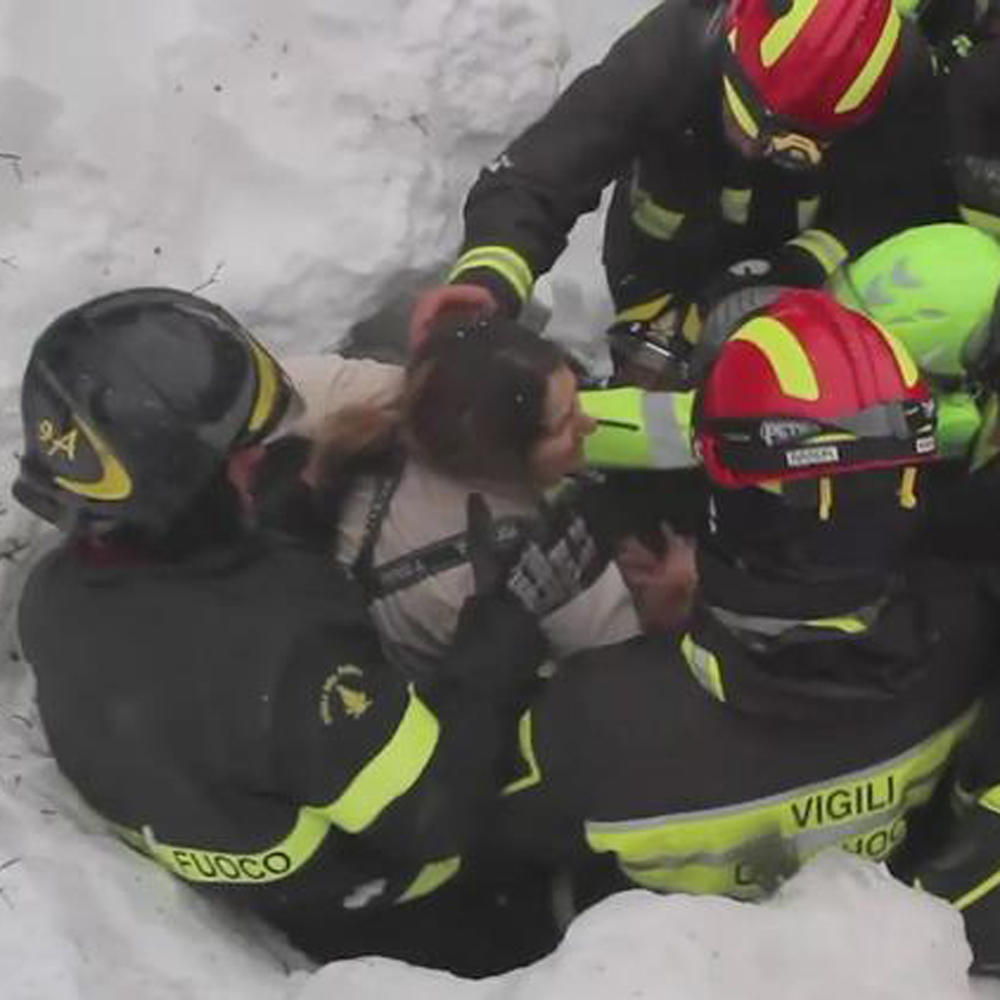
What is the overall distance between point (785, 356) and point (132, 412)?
0.98 metres

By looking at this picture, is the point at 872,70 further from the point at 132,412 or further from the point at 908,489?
the point at 132,412

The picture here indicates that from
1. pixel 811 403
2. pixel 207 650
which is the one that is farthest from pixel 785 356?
pixel 207 650

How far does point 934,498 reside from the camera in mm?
3320

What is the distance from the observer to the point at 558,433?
310cm

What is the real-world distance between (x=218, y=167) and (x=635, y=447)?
129 cm

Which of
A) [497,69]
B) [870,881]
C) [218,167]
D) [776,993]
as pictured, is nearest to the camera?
[776,993]

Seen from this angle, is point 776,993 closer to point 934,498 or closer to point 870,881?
point 870,881

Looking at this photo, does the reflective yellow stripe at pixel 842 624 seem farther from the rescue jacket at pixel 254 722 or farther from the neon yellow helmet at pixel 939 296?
the neon yellow helmet at pixel 939 296

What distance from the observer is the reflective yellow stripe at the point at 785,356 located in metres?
2.54

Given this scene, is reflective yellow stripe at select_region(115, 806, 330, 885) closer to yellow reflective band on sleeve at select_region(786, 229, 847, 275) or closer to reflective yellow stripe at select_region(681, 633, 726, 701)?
reflective yellow stripe at select_region(681, 633, 726, 701)

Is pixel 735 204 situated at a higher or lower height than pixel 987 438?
higher

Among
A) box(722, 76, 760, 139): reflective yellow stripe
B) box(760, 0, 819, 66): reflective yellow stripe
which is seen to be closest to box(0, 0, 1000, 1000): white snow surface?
box(722, 76, 760, 139): reflective yellow stripe

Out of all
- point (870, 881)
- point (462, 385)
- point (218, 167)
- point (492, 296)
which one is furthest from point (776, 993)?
point (218, 167)

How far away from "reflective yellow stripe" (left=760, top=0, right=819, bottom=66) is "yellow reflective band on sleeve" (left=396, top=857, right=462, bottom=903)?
68.1 inches
